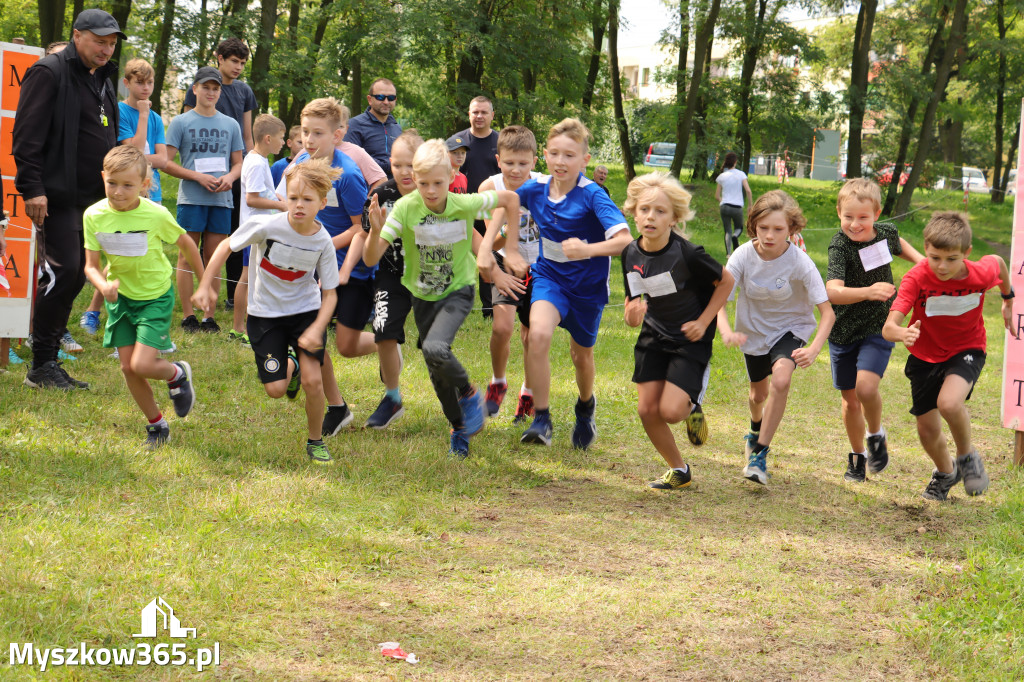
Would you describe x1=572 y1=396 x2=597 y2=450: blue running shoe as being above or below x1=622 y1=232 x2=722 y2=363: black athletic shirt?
below

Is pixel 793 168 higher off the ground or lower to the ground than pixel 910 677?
higher

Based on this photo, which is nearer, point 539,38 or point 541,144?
point 539,38

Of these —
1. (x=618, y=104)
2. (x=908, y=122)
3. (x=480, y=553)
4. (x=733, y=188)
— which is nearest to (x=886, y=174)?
(x=908, y=122)

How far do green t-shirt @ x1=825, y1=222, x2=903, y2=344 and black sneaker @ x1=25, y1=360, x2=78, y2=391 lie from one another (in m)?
5.29

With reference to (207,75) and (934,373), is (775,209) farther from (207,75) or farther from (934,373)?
(207,75)

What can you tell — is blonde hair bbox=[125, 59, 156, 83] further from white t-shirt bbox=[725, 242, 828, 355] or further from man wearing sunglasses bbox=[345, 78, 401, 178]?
white t-shirt bbox=[725, 242, 828, 355]

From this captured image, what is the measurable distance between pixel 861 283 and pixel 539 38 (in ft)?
48.5

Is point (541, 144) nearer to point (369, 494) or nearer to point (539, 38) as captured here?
point (539, 38)

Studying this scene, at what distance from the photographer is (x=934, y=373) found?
19.2 ft

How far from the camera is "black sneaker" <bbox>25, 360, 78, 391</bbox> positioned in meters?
6.99

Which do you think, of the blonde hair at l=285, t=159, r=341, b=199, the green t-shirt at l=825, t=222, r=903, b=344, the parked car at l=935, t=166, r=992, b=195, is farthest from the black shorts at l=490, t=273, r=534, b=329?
the parked car at l=935, t=166, r=992, b=195

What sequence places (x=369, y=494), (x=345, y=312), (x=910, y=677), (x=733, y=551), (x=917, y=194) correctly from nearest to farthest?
(x=910, y=677)
(x=733, y=551)
(x=369, y=494)
(x=345, y=312)
(x=917, y=194)

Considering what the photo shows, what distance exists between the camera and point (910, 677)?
12.2ft

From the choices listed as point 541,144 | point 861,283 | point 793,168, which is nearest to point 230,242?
point 861,283
